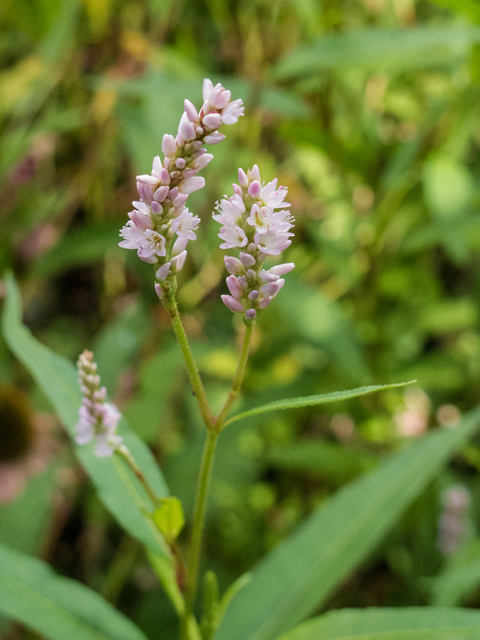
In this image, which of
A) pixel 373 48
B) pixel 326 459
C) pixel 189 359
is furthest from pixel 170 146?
pixel 326 459

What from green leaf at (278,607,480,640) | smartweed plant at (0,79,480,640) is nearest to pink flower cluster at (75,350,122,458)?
smartweed plant at (0,79,480,640)

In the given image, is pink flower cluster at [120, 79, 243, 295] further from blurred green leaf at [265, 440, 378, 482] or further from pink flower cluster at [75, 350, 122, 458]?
blurred green leaf at [265, 440, 378, 482]

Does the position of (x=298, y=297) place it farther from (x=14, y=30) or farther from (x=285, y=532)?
(x=14, y=30)

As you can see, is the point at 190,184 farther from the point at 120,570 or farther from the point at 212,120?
the point at 120,570

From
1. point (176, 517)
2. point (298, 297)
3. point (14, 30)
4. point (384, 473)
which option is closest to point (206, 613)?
point (176, 517)

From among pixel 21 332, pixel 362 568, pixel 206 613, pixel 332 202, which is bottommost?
pixel 362 568

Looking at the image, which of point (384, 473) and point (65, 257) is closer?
point (384, 473)

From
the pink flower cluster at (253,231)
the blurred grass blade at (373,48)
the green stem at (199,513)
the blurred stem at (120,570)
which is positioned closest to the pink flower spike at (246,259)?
the pink flower cluster at (253,231)
